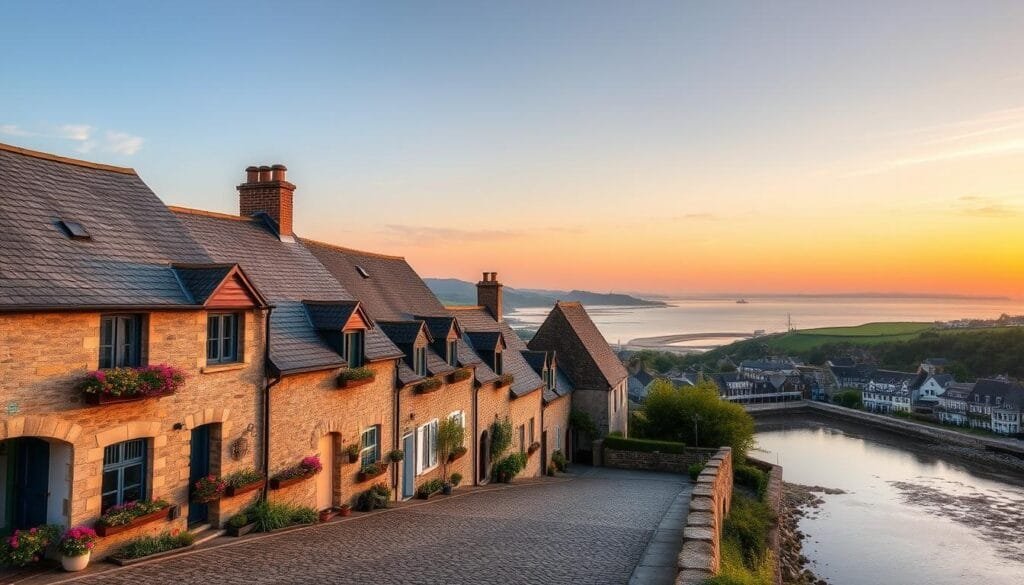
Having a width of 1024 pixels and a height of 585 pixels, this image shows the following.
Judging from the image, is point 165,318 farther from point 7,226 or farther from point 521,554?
point 521,554

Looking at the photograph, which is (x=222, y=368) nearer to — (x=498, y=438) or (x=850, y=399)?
(x=498, y=438)

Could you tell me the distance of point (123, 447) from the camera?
10.3m

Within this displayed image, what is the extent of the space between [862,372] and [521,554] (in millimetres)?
109242

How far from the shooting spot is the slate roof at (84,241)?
927cm

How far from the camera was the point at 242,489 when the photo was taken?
12.1 metres

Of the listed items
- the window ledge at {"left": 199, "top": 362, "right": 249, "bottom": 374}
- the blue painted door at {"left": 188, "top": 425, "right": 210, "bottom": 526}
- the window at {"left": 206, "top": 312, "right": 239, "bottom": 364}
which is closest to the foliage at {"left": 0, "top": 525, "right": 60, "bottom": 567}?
the blue painted door at {"left": 188, "top": 425, "right": 210, "bottom": 526}

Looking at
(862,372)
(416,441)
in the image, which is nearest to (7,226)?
(416,441)

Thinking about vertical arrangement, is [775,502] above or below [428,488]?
below

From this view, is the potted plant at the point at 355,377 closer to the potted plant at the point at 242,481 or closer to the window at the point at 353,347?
the window at the point at 353,347

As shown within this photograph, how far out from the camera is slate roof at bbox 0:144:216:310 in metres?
9.27

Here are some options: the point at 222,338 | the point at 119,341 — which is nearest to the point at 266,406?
the point at 222,338

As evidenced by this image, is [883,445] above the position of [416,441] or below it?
below

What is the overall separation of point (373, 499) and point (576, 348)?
68.0 feet

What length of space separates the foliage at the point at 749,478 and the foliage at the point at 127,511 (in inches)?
1073
